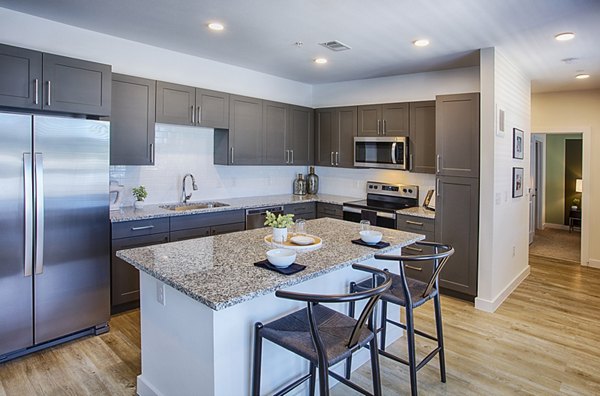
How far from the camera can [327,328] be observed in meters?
1.96

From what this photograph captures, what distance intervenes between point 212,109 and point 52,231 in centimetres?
215

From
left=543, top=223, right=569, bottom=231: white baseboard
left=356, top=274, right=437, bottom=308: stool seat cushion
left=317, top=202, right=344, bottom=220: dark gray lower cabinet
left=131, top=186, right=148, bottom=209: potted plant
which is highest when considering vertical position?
left=131, top=186, right=148, bottom=209: potted plant

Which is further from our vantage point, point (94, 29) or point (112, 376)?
point (94, 29)

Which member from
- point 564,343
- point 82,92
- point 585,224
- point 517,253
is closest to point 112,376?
point 82,92

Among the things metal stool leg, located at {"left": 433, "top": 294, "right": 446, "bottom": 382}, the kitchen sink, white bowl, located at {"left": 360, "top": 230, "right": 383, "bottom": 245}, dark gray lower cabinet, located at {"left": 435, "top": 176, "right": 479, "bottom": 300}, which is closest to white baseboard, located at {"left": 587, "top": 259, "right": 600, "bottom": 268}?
dark gray lower cabinet, located at {"left": 435, "top": 176, "right": 479, "bottom": 300}

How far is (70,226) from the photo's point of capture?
9.86ft

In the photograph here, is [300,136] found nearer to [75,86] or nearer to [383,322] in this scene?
[75,86]

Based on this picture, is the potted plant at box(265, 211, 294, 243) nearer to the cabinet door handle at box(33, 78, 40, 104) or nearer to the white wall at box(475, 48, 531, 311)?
the cabinet door handle at box(33, 78, 40, 104)

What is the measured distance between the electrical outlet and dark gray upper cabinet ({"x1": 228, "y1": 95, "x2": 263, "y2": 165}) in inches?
107

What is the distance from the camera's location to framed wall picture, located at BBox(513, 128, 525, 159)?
4.43 m

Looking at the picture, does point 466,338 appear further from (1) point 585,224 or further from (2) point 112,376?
(1) point 585,224

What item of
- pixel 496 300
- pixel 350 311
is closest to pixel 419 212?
pixel 496 300

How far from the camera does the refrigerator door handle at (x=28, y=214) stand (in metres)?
2.74

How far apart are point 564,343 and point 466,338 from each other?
31.8 inches
